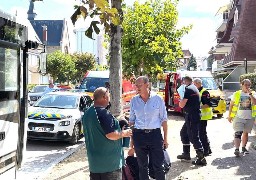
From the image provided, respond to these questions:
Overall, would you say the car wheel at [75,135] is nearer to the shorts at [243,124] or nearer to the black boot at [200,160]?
the black boot at [200,160]

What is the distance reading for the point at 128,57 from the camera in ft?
69.7

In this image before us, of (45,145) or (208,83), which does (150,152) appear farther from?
(208,83)

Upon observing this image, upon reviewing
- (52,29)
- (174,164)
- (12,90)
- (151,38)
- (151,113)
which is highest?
(52,29)

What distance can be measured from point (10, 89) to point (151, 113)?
252 centimetres

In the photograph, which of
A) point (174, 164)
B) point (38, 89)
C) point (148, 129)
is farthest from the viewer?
point (38, 89)

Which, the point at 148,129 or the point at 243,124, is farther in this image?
the point at 243,124

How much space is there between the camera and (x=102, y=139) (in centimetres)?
464

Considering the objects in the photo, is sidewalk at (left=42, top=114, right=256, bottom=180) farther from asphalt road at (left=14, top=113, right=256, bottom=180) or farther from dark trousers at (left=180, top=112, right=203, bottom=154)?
dark trousers at (left=180, top=112, right=203, bottom=154)

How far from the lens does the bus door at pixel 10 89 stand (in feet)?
21.2

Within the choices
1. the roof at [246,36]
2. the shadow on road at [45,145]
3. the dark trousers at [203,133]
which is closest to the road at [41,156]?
the shadow on road at [45,145]

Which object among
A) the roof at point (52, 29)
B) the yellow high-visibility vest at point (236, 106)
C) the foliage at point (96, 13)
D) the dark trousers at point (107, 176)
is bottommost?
the dark trousers at point (107, 176)

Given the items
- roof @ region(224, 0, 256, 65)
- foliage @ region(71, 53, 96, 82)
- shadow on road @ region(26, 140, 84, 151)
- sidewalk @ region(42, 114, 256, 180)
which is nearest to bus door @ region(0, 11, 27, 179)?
sidewalk @ region(42, 114, 256, 180)

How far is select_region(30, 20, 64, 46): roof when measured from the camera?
3383 inches

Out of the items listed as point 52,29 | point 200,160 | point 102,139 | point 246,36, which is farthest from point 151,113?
point 52,29
